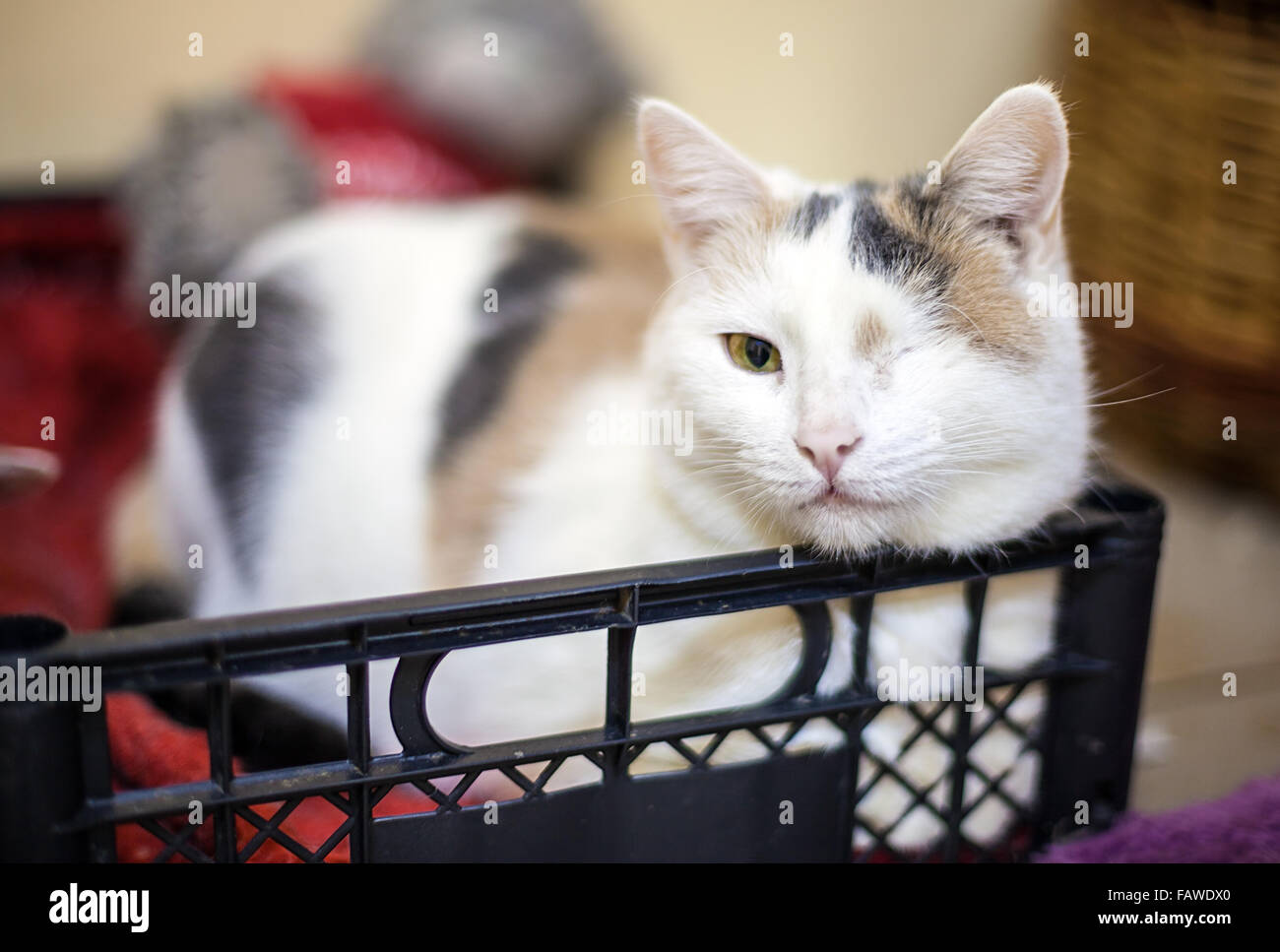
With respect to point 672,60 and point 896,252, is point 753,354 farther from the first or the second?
point 672,60

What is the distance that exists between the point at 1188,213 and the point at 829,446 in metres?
1.06

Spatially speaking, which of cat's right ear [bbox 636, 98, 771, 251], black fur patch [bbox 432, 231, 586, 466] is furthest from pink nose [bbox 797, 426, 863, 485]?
black fur patch [bbox 432, 231, 586, 466]

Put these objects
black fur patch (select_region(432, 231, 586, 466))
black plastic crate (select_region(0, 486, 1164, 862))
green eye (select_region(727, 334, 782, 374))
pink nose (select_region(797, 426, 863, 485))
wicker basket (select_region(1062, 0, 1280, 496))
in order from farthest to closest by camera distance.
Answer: wicker basket (select_region(1062, 0, 1280, 496)), black fur patch (select_region(432, 231, 586, 466)), green eye (select_region(727, 334, 782, 374)), pink nose (select_region(797, 426, 863, 485)), black plastic crate (select_region(0, 486, 1164, 862))

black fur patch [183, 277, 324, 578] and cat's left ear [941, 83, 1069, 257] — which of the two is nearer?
cat's left ear [941, 83, 1069, 257]

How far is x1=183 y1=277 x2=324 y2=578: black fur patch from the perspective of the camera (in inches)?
50.3

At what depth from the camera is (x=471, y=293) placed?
1.31 m

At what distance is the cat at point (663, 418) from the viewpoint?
782mm

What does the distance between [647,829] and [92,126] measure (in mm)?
1595

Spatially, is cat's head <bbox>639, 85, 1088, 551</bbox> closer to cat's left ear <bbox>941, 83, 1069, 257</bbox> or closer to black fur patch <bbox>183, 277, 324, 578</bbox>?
cat's left ear <bbox>941, 83, 1069, 257</bbox>

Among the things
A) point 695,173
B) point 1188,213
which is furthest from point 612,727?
point 1188,213

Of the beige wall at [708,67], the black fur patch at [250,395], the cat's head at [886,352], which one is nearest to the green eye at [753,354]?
the cat's head at [886,352]

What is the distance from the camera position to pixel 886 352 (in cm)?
78
